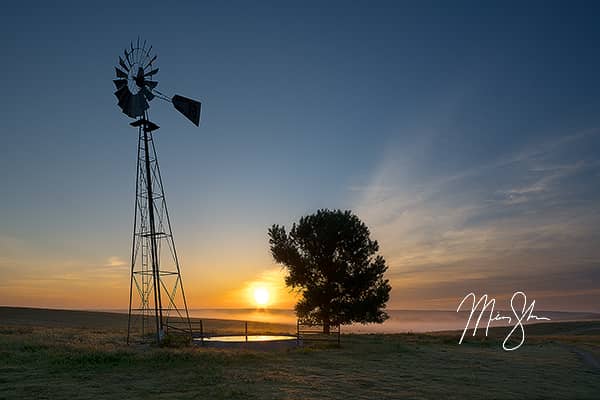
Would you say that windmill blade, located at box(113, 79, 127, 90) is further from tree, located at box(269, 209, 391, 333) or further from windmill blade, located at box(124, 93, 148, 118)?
tree, located at box(269, 209, 391, 333)

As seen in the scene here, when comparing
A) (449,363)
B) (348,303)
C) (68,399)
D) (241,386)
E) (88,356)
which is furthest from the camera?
(348,303)

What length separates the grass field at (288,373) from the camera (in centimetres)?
2284

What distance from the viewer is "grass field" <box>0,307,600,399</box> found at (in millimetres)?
22844

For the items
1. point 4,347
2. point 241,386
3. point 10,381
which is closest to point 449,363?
→ point 241,386

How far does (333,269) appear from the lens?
57188mm

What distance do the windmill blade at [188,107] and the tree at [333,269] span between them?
1941 centimetres

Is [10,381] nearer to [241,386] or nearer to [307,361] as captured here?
[241,386]

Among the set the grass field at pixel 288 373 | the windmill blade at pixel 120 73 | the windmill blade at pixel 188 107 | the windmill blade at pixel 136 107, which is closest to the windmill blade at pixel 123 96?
the windmill blade at pixel 136 107

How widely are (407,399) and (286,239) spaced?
38.4 meters

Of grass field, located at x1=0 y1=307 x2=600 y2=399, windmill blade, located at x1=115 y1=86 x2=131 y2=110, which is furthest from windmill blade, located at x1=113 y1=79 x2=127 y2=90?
grass field, located at x1=0 y1=307 x2=600 y2=399

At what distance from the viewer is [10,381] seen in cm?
2484

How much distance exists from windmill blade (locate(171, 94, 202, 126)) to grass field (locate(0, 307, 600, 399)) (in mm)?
19283

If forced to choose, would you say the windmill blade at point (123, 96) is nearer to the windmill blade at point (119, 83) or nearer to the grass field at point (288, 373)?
the windmill blade at point (119, 83)

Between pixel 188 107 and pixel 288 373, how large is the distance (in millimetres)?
26243
